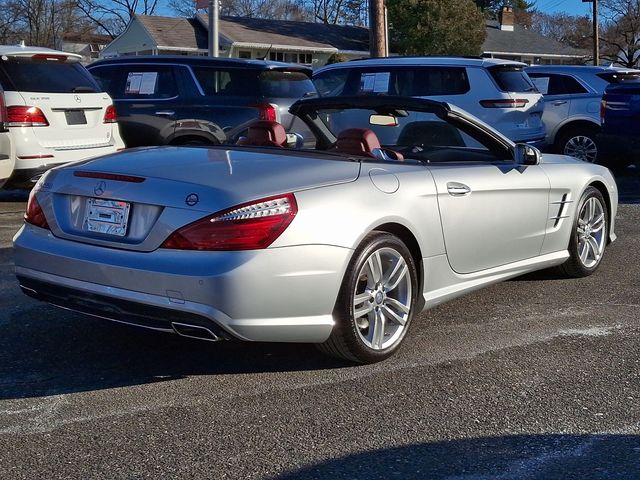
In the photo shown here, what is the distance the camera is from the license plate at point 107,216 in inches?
175

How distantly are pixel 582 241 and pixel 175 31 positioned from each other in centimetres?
3750

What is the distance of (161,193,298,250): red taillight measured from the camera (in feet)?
13.8

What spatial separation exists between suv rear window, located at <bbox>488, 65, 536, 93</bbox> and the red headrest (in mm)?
7353

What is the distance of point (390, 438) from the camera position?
3846 mm

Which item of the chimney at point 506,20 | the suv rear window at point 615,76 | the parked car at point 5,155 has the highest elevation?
the chimney at point 506,20

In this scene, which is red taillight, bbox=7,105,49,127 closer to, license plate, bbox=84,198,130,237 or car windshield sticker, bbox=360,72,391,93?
car windshield sticker, bbox=360,72,391,93

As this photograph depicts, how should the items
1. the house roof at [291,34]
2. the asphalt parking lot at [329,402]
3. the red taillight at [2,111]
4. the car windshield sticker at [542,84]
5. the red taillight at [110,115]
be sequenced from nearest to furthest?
the asphalt parking lot at [329,402], the red taillight at [2,111], the red taillight at [110,115], the car windshield sticker at [542,84], the house roof at [291,34]

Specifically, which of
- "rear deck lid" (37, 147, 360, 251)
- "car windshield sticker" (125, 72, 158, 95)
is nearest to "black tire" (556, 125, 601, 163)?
"car windshield sticker" (125, 72, 158, 95)

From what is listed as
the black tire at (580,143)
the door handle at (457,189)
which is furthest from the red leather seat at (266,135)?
the black tire at (580,143)

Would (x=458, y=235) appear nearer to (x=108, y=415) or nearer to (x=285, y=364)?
(x=285, y=364)

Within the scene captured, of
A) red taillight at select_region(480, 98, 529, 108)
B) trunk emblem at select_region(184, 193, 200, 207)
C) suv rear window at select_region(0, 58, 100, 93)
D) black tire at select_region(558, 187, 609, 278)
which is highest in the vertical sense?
suv rear window at select_region(0, 58, 100, 93)

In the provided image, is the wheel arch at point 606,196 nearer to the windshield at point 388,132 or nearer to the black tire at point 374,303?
the windshield at point 388,132

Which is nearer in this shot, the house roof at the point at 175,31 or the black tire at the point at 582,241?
the black tire at the point at 582,241

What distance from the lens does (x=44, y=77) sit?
10.1 m
